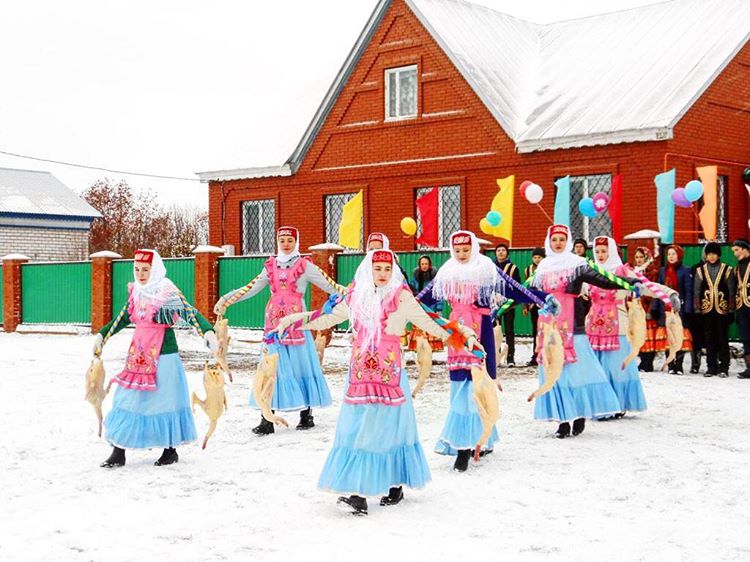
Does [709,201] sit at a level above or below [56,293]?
above

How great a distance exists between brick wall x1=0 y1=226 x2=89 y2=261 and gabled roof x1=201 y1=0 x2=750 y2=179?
17.1 m

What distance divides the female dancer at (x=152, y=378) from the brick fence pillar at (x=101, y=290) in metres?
15.4

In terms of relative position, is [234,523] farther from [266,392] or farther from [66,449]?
[66,449]

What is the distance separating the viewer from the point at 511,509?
20.5 ft

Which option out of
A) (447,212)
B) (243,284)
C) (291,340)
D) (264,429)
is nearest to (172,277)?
(243,284)

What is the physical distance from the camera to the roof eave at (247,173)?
2373 cm

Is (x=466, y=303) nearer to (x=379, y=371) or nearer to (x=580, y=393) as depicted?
(x=580, y=393)

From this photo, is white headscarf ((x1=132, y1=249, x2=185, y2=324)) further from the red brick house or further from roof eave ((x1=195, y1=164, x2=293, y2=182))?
roof eave ((x1=195, y1=164, x2=293, y2=182))

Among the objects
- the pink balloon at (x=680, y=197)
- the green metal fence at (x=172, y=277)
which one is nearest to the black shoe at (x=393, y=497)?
the pink balloon at (x=680, y=197)

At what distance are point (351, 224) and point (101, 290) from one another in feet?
20.1

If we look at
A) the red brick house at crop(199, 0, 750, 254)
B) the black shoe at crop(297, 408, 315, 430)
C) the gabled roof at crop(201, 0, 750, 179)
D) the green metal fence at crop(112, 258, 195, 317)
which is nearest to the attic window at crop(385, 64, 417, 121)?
the red brick house at crop(199, 0, 750, 254)

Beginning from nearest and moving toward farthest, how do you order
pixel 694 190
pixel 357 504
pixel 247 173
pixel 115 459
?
pixel 357 504, pixel 115 459, pixel 694 190, pixel 247 173

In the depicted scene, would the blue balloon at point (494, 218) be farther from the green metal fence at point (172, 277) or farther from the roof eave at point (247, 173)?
the roof eave at point (247, 173)

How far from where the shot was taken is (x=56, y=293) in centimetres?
2439
